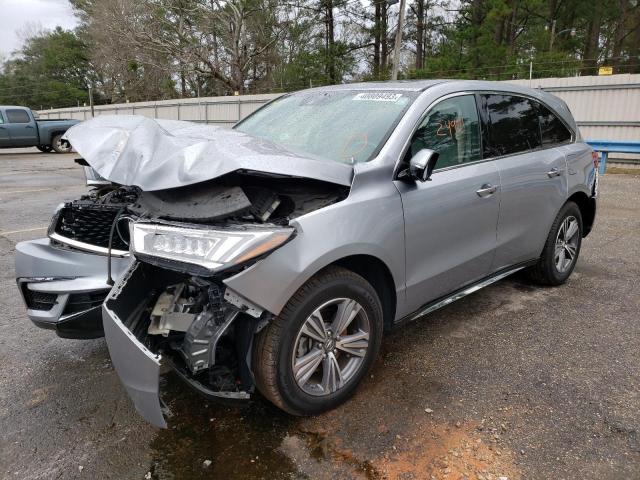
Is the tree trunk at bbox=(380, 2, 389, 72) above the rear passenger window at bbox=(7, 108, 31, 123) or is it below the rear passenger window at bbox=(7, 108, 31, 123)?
above

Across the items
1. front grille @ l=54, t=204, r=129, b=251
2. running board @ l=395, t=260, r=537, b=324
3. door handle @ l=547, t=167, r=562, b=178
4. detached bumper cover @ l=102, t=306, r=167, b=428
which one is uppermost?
door handle @ l=547, t=167, r=562, b=178

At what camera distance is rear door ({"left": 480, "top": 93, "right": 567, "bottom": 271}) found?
140 inches

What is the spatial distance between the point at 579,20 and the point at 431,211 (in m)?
28.2

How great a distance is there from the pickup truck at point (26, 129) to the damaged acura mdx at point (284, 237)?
1686 centimetres

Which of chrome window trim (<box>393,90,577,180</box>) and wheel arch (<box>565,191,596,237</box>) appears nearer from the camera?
chrome window trim (<box>393,90,577,180</box>)

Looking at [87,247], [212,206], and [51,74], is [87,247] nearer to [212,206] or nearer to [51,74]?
[212,206]

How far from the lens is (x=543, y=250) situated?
4.17 metres

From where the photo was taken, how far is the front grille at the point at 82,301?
2674 millimetres

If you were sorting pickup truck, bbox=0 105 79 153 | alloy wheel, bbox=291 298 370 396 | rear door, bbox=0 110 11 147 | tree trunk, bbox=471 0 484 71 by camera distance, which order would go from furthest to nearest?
tree trunk, bbox=471 0 484 71, pickup truck, bbox=0 105 79 153, rear door, bbox=0 110 11 147, alloy wheel, bbox=291 298 370 396

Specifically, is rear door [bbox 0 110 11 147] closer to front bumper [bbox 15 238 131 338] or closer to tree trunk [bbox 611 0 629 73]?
front bumper [bbox 15 238 131 338]

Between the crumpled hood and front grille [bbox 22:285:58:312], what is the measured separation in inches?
31.5

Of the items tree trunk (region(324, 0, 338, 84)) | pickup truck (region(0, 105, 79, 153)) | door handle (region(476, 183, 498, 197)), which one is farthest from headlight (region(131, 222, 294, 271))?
tree trunk (region(324, 0, 338, 84))

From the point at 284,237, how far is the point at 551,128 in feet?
10.0

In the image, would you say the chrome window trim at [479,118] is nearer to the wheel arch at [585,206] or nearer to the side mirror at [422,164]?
the side mirror at [422,164]
